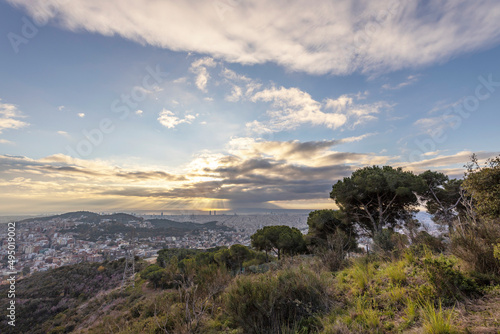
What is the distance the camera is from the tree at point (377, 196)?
57.1 feet

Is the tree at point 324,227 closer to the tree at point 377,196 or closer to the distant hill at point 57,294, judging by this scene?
the tree at point 377,196

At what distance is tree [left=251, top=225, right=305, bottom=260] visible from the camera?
24.0 meters

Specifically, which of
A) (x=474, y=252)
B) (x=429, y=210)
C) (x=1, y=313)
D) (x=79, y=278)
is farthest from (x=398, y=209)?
(x=79, y=278)

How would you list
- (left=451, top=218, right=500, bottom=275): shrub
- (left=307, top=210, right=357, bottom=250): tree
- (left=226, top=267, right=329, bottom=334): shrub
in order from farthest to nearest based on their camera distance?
(left=307, top=210, right=357, bottom=250): tree < (left=226, top=267, right=329, bottom=334): shrub < (left=451, top=218, right=500, bottom=275): shrub

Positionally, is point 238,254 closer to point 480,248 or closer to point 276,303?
point 276,303

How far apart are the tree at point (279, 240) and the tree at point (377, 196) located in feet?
23.1

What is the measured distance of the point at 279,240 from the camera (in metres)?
24.2

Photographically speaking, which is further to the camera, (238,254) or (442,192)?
(238,254)

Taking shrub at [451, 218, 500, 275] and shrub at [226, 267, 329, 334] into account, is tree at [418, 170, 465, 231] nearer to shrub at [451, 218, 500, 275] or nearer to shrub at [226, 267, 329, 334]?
shrub at [451, 218, 500, 275]

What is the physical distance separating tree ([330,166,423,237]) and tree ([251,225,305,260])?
7.05 m

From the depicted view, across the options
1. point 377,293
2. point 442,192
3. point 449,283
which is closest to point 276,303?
point 377,293

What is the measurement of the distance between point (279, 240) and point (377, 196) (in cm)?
1135

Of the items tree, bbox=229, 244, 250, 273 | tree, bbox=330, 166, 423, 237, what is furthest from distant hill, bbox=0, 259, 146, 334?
tree, bbox=330, 166, 423, 237

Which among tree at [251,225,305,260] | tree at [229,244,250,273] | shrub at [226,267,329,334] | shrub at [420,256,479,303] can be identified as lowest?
tree at [229,244,250,273]
